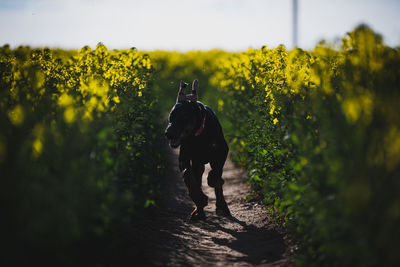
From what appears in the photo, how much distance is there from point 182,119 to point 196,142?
47 cm

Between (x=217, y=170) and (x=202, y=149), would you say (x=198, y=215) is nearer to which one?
(x=217, y=170)

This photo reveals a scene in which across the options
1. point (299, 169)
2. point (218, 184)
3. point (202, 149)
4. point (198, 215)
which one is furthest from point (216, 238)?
point (299, 169)

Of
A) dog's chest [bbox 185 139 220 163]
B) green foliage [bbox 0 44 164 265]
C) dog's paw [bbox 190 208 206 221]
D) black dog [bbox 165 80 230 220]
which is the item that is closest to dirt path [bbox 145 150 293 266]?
dog's paw [bbox 190 208 206 221]

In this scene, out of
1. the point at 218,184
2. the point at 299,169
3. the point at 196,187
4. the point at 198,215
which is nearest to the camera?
the point at 299,169

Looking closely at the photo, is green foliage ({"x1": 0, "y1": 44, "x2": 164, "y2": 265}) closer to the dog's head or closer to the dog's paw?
the dog's head

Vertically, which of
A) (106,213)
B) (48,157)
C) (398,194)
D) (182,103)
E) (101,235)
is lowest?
(101,235)

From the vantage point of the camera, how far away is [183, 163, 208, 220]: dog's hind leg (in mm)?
5316

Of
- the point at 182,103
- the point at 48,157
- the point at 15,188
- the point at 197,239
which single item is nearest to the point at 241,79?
the point at 182,103

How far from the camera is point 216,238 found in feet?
16.1

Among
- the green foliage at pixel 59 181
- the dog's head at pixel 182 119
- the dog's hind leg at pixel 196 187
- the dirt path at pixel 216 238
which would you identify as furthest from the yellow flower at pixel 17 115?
the dog's hind leg at pixel 196 187

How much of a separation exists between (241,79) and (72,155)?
6.23 metres

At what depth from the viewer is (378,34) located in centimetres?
366

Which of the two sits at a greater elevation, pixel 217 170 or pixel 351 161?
pixel 351 161

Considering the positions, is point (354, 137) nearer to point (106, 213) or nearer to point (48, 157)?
point (106, 213)
